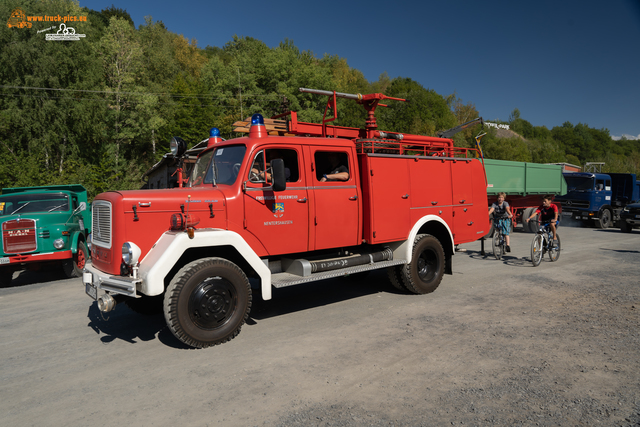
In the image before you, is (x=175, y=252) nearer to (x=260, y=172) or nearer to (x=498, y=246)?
(x=260, y=172)

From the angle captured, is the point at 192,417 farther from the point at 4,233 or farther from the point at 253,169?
the point at 4,233

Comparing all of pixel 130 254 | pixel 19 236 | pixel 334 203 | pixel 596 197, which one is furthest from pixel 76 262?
pixel 596 197

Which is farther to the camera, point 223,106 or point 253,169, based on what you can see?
point 223,106

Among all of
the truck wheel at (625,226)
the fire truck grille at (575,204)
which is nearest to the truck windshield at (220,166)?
the truck wheel at (625,226)

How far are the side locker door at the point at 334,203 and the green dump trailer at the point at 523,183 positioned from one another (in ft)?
39.0

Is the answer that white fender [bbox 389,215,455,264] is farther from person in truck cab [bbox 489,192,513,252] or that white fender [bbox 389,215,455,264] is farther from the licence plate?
person in truck cab [bbox 489,192,513,252]

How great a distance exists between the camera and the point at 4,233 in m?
8.72

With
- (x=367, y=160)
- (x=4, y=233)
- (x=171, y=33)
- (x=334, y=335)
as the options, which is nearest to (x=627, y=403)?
(x=334, y=335)

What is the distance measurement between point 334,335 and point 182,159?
3570 millimetres


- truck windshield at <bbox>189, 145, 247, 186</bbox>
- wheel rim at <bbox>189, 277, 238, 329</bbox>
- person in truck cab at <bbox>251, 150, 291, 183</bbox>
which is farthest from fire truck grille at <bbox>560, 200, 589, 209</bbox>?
wheel rim at <bbox>189, 277, 238, 329</bbox>

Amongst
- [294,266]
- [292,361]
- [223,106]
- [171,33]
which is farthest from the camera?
[171,33]

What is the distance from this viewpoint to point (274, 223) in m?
5.45

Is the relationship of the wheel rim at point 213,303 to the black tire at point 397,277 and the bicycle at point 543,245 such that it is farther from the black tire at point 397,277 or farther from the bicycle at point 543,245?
the bicycle at point 543,245

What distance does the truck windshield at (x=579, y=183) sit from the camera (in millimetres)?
19531
